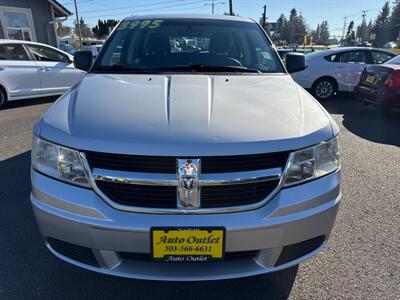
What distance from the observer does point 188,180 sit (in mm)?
1749

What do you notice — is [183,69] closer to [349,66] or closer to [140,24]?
[140,24]

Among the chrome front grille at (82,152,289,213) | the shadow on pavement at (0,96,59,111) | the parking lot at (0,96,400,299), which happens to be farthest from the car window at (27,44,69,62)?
Answer: the chrome front grille at (82,152,289,213)

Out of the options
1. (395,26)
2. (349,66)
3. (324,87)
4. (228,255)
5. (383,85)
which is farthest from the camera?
(395,26)

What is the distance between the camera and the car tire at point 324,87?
9.32m

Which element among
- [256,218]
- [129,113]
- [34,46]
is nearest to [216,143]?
[256,218]

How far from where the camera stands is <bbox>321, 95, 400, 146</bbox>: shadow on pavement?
587cm

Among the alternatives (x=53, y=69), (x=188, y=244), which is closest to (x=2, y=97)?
(x=53, y=69)

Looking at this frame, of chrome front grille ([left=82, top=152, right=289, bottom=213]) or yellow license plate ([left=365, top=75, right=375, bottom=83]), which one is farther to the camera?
yellow license plate ([left=365, top=75, right=375, bottom=83])

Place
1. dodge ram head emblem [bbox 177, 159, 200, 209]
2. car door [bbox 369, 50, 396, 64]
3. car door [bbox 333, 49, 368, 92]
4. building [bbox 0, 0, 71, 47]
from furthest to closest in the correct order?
building [bbox 0, 0, 71, 47], car door [bbox 369, 50, 396, 64], car door [bbox 333, 49, 368, 92], dodge ram head emblem [bbox 177, 159, 200, 209]

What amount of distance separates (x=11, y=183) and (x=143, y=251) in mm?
2609

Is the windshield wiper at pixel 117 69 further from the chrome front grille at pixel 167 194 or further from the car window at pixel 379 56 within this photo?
the car window at pixel 379 56

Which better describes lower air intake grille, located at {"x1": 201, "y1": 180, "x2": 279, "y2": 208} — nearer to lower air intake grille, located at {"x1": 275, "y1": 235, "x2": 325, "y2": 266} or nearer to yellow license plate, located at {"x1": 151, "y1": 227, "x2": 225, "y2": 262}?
yellow license plate, located at {"x1": 151, "y1": 227, "x2": 225, "y2": 262}

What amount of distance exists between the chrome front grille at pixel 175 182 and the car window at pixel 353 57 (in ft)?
27.7

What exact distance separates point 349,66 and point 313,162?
823 centimetres
